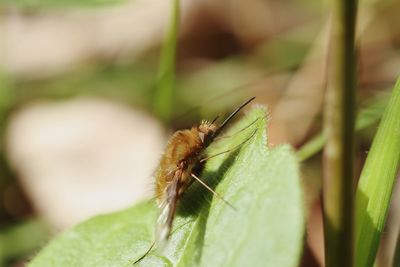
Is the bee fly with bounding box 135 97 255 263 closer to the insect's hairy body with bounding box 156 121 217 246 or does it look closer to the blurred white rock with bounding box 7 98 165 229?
the insect's hairy body with bounding box 156 121 217 246

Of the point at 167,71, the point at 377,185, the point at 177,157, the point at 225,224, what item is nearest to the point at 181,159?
the point at 177,157

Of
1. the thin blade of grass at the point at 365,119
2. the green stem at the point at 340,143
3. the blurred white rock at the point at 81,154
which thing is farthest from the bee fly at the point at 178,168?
the blurred white rock at the point at 81,154

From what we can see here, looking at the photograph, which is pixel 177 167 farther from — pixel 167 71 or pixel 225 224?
pixel 167 71

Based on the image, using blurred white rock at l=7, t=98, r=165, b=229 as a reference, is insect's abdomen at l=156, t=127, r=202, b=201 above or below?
above

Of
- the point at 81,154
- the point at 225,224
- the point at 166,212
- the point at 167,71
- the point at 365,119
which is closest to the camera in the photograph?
the point at 225,224

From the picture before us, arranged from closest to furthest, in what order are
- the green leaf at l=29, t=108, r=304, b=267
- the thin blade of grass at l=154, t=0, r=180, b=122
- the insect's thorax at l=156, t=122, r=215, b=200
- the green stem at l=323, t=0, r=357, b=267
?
1. the green leaf at l=29, t=108, r=304, b=267
2. the green stem at l=323, t=0, r=357, b=267
3. the insect's thorax at l=156, t=122, r=215, b=200
4. the thin blade of grass at l=154, t=0, r=180, b=122

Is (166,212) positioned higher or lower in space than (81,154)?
higher

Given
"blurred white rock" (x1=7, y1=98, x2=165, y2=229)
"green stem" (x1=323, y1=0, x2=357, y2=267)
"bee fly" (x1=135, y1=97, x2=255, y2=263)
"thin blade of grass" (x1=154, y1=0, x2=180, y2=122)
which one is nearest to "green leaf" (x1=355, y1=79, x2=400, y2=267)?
"green stem" (x1=323, y1=0, x2=357, y2=267)
